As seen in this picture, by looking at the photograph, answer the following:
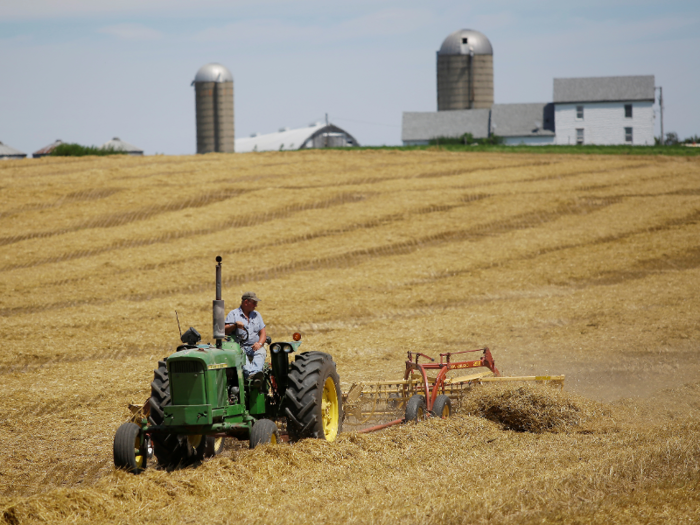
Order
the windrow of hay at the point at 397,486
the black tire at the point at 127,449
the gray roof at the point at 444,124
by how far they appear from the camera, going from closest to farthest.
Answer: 1. the windrow of hay at the point at 397,486
2. the black tire at the point at 127,449
3. the gray roof at the point at 444,124

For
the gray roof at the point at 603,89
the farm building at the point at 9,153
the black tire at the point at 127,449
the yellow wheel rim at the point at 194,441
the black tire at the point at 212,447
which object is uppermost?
the gray roof at the point at 603,89

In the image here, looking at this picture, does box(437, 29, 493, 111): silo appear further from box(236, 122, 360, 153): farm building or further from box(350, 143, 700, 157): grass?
box(350, 143, 700, 157): grass

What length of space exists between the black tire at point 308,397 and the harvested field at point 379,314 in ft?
1.36

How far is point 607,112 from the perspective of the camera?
73.1m

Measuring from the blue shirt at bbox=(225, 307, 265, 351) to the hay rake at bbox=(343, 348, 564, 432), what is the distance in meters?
1.82

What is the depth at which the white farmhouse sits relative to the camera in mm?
72625

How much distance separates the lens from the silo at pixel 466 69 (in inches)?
3036

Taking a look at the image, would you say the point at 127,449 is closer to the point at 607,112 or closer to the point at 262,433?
the point at 262,433

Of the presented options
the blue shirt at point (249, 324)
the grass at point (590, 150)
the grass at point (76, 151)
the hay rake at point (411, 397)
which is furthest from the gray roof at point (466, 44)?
the blue shirt at point (249, 324)

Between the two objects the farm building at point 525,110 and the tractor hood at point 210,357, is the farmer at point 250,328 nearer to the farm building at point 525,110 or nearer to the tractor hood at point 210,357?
the tractor hood at point 210,357

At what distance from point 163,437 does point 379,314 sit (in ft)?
37.5

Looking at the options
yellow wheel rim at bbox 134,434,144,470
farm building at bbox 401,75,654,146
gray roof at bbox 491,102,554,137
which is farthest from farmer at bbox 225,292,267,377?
gray roof at bbox 491,102,554,137

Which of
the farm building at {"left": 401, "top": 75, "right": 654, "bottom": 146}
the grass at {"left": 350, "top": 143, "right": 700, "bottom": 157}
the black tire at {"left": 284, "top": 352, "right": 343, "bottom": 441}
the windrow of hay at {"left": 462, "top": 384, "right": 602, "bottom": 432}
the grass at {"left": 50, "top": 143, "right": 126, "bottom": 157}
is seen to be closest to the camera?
the black tire at {"left": 284, "top": 352, "right": 343, "bottom": 441}

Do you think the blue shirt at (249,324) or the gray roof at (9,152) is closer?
the blue shirt at (249,324)
